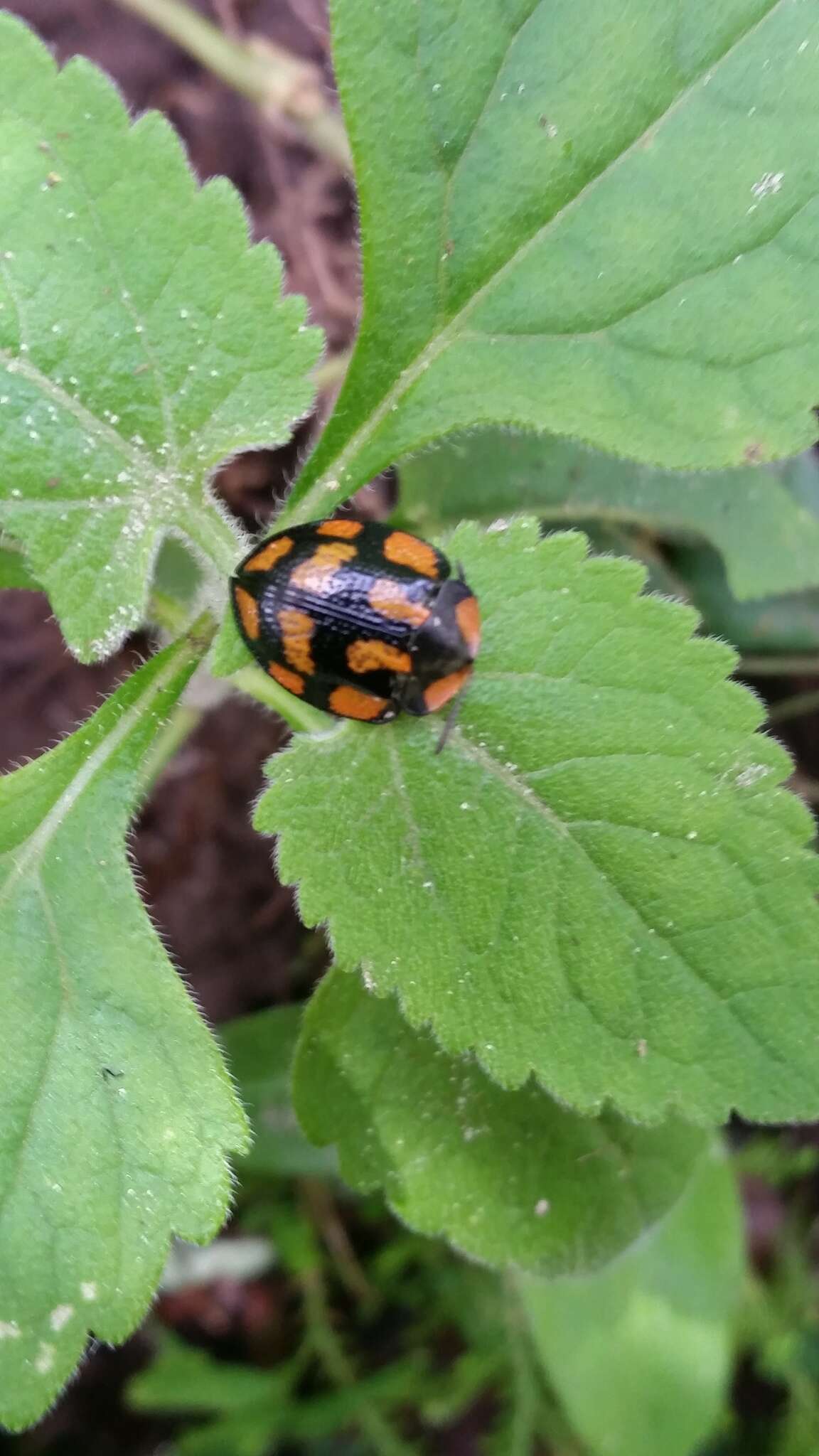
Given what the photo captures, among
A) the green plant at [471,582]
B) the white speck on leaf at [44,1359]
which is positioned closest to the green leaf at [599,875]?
the green plant at [471,582]

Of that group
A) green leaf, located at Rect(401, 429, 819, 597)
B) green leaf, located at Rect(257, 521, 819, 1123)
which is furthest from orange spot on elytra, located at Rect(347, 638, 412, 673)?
green leaf, located at Rect(401, 429, 819, 597)

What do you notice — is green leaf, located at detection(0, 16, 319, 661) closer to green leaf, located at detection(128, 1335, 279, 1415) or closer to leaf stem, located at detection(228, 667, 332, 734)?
leaf stem, located at detection(228, 667, 332, 734)

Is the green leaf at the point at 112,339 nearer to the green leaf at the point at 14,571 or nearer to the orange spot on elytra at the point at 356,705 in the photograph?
the green leaf at the point at 14,571

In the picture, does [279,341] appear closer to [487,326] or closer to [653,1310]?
[487,326]

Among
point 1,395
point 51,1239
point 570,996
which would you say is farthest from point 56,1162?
point 1,395

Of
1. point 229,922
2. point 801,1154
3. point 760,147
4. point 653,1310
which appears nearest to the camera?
point 760,147

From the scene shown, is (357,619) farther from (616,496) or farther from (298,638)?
(616,496)
